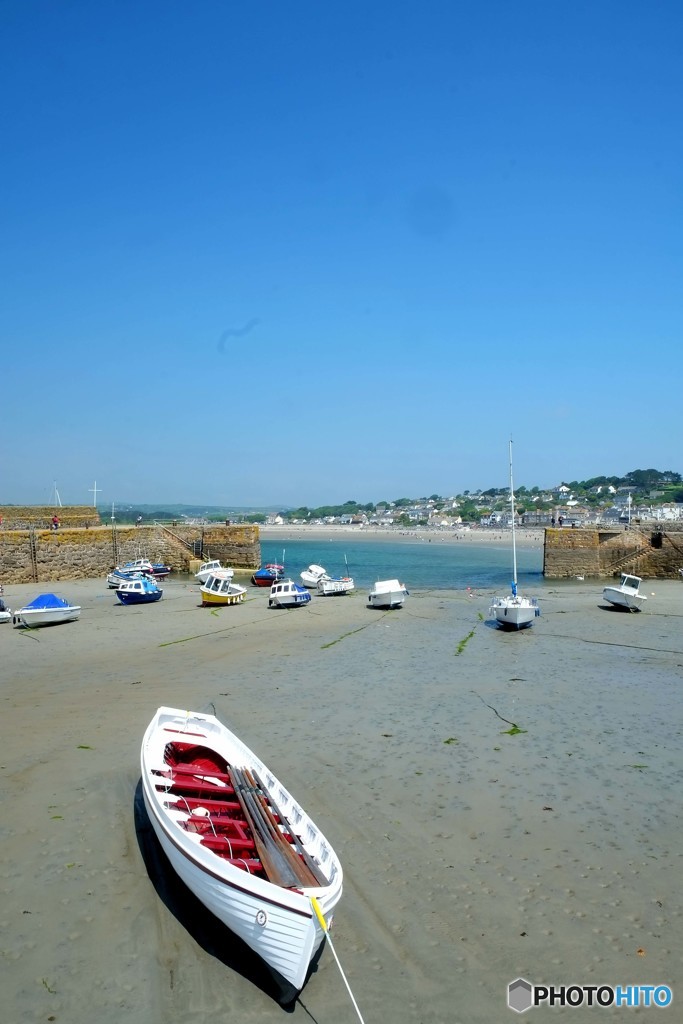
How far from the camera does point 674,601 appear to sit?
3469cm

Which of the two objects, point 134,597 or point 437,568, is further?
point 437,568

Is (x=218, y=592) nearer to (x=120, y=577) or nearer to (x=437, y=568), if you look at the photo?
(x=120, y=577)

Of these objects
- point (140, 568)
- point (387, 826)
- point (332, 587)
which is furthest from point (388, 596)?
point (387, 826)

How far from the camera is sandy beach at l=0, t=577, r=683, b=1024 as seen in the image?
662cm

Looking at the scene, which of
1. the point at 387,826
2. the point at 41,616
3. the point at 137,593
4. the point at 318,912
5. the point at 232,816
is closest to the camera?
the point at 318,912

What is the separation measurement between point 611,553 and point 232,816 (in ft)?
162

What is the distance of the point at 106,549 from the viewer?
48031 millimetres

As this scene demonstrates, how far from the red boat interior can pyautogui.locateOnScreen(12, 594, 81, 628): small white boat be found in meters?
17.7

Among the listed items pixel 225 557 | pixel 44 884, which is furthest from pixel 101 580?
pixel 44 884

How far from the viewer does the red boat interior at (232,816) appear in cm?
716

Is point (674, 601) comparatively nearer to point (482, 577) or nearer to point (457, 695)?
point (482, 577)

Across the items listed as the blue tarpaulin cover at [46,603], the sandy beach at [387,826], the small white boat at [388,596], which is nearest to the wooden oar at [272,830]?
the sandy beach at [387,826]

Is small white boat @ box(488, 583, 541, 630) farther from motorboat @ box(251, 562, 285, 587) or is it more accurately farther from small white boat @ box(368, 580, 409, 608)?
motorboat @ box(251, 562, 285, 587)

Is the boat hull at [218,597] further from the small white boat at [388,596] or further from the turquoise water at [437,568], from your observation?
the turquoise water at [437,568]
